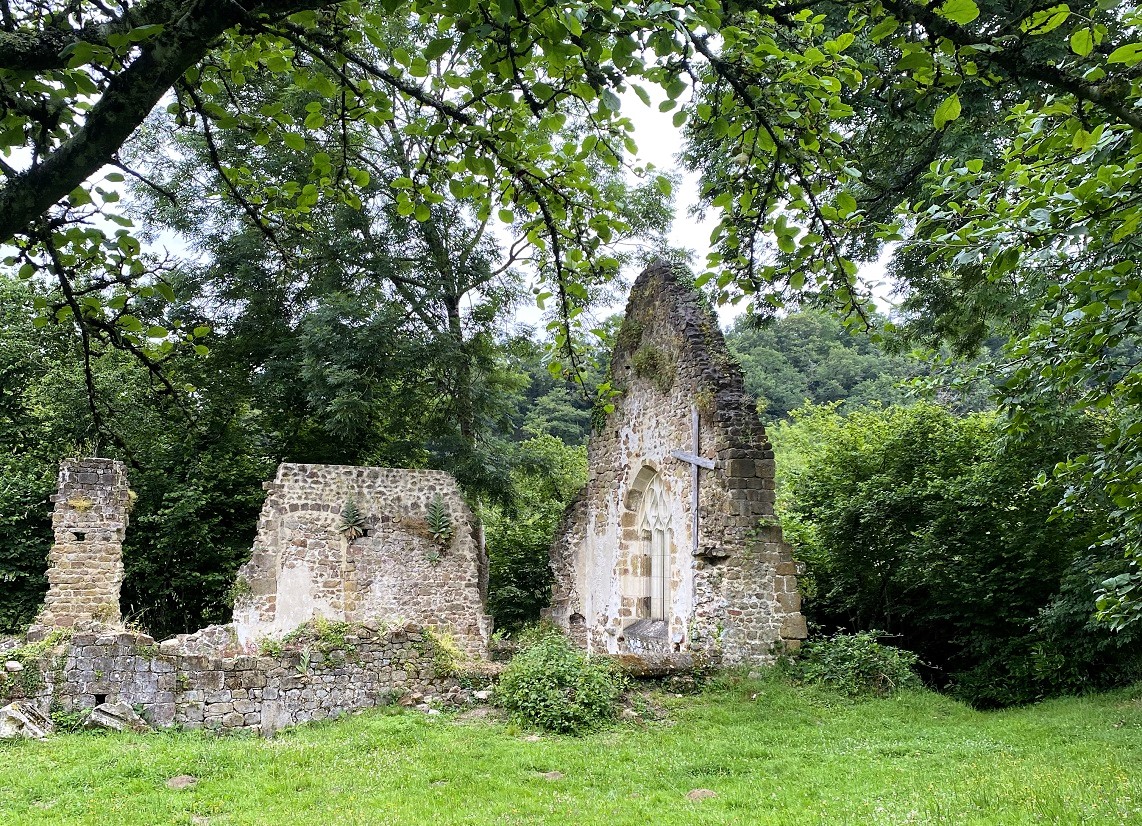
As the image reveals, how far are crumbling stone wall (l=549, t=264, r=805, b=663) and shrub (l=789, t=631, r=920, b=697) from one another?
1.88 ft

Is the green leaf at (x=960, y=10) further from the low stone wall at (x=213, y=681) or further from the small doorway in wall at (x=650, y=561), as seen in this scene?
the small doorway in wall at (x=650, y=561)

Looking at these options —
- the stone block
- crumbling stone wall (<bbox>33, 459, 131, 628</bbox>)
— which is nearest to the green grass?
the stone block

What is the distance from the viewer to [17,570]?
572 inches

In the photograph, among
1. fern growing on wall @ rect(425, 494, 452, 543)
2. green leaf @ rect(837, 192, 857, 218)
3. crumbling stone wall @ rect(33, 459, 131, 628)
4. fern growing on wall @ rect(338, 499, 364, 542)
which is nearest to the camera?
green leaf @ rect(837, 192, 857, 218)

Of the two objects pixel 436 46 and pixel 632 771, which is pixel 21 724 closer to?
pixel 632 771

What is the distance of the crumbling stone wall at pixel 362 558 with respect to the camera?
13.2 m

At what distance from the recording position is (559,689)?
9094 mm

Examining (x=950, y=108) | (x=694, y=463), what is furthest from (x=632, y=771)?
(x=950, y=108)

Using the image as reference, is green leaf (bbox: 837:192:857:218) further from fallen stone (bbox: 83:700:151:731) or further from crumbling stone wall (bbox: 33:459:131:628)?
crumbling stone wall (bbox: 33:459:131:628)

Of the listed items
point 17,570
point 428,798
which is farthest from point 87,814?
point 17,570

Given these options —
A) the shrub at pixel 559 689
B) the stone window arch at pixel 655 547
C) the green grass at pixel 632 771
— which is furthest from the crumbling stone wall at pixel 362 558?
the green grass at pixel 632 771

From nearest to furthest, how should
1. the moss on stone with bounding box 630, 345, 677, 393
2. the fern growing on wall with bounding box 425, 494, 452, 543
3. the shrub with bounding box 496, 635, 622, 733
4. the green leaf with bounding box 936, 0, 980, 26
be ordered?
1. the green leaf with bounding box 936, 0, 980, 26
2. the shrub with bounding box 496, 635, 622, 733
3. the moss on stone with bounding box 630, 345, 677, 393
4. the fern growing on wall with bounding box 425, 494, 452, 543

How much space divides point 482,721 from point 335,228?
1169 centimetres

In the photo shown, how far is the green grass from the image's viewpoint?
227 inches
